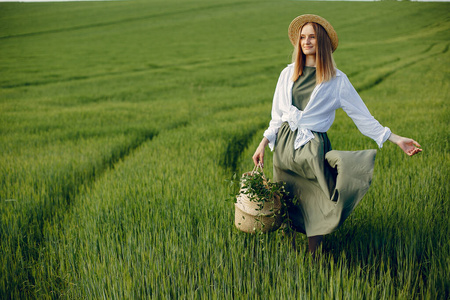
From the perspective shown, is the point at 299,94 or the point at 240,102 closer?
the point at 299,94

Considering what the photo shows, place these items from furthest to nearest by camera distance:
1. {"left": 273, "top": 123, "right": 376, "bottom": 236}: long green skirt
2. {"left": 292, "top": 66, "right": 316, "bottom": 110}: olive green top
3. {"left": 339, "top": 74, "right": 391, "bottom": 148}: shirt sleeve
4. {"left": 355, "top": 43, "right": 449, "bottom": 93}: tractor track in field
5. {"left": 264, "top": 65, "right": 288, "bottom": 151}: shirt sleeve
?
{"left": 355, "top": 43, "right": 449, "bottom": 93}: tractor track in field, {"left": 264, "top": 65, "right": 288, "bottom": 151}: shirt sleeve, {"left": 292, "top": 66, "right": 316, "bottom": 110}: olive green top, {"left": 339, "top": 74, "right": 391, "bottom": 148}: shirt sleeve, {"left": 273, "top": 123, "right": 376, "bottom": 236}: long green skirt

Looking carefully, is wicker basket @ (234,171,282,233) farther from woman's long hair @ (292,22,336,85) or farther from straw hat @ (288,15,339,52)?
straw hat @ (288,15,339,52)

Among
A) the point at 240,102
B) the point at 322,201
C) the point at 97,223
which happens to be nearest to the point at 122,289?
the point at 97,223

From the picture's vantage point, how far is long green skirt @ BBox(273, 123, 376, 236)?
1.81m

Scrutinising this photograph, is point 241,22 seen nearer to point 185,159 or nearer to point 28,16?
point 28,16

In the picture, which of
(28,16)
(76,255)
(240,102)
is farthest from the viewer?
(28,16)

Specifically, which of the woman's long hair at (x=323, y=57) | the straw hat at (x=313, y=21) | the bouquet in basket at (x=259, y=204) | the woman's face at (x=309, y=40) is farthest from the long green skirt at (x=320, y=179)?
the straw hat at (x=313, y=21)

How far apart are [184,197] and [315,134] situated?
143 cm

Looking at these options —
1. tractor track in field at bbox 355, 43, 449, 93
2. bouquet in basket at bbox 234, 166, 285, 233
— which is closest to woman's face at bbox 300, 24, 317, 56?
bouquet in basket at bbox 234, 166, 285, 233

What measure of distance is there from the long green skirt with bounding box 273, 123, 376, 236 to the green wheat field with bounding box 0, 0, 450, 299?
8.6 inches

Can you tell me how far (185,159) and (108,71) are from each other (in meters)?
12.7

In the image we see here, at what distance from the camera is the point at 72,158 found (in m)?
4.51

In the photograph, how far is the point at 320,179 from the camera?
195cm

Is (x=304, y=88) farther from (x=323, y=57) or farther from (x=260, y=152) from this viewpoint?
(x=260, y=152)
